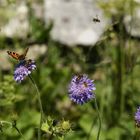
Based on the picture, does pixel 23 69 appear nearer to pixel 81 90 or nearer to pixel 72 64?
pixel 81 90

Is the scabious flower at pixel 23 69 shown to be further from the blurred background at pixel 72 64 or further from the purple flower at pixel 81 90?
the blurred background at pixel 72 64

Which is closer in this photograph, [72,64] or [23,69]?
[23,69]

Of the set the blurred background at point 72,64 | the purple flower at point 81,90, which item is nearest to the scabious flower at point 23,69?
the purple flower at point 81,90

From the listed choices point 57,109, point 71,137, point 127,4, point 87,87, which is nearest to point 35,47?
point 57,109

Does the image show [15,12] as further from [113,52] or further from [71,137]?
[71,137]

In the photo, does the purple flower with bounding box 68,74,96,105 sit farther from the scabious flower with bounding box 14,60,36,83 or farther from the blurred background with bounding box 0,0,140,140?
the blurred background with bounding box 0,0,140,140

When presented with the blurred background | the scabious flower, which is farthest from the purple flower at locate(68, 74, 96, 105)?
the blurred background

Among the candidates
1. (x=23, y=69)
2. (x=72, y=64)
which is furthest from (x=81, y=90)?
(x=72, y=64)

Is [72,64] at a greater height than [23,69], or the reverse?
[72,64]
